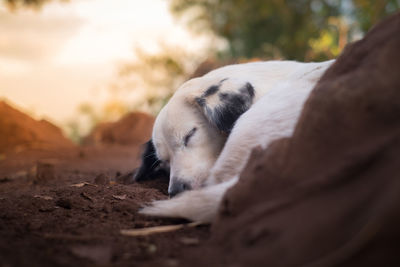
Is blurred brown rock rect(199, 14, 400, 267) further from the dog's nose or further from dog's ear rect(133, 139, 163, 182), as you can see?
dog's ear rect(133, 139, 163, 182)

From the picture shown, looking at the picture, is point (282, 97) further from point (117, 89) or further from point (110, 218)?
point (117, 89)

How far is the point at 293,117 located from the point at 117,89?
9.63 m

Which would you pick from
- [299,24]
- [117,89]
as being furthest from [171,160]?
[299,24]

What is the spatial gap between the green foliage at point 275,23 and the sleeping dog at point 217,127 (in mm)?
8238

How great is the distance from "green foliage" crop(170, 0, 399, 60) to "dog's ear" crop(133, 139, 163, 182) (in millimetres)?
8224

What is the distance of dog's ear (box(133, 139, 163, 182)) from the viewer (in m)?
3.35

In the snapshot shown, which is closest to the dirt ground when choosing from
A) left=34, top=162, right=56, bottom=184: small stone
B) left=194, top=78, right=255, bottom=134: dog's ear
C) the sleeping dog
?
the sleeping dog

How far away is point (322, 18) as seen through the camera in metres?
12.5

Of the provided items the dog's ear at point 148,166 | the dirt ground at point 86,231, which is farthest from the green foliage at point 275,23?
the dirt ground at point 86,231

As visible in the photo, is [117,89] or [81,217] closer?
[81,217]

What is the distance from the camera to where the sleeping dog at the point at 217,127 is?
1.88m

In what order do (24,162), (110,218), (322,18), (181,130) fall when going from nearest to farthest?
(110,218), (181,130), (24,162), (322,18)

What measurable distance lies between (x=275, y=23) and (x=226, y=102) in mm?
11807

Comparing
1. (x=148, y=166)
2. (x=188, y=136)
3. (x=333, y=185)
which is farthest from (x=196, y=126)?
(x=333, y=185)
